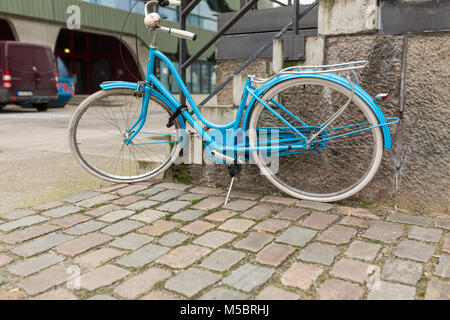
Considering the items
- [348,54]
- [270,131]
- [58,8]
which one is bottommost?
[270,131]

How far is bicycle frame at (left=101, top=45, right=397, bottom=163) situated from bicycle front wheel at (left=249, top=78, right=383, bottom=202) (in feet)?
0.10

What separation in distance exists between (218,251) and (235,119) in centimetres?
114

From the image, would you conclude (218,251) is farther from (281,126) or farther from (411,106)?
(411,106)

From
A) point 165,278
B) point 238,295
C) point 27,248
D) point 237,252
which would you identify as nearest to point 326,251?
point 237,252

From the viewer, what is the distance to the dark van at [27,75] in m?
12.1

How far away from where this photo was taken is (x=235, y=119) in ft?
9.86

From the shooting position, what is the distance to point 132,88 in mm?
3248

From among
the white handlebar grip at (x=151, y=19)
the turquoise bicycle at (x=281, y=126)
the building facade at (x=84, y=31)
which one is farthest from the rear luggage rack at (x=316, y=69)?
the building facade at (x=84, y=31)

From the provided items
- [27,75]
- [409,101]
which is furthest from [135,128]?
[27,75]

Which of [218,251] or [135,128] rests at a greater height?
[135,128]

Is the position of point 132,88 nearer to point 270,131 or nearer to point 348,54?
point 270,131

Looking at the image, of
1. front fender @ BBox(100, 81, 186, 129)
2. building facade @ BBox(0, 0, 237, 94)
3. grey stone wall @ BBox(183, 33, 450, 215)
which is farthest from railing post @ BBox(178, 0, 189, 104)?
building facade @ BBox(0, 0, 237, 94)

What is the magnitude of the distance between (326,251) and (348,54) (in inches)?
54.5

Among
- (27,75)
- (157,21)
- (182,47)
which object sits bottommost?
(182,47)
